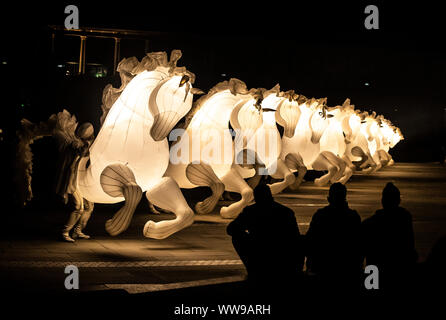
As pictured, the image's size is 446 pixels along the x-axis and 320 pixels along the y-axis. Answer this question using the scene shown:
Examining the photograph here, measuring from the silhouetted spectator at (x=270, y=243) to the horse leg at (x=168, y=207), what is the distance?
3911 millimetres

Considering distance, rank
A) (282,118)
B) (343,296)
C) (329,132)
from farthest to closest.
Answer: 1. (329,132)
2. (282,118)
3. (343,296)

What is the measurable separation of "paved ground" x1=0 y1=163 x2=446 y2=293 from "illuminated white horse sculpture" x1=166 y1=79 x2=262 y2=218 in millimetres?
657

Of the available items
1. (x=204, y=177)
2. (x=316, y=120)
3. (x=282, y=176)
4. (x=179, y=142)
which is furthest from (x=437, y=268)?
(x=316, y=120)

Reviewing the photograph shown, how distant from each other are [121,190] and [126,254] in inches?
34.6

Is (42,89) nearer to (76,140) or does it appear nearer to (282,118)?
(282,118)

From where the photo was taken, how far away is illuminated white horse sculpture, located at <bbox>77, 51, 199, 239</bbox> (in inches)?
398

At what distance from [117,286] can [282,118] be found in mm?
10726

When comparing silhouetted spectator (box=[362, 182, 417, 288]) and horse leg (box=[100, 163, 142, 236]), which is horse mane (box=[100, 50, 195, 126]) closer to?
horse leg (box=[100, 163, 142, 236])

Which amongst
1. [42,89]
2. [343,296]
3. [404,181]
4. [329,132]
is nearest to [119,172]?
[343,296]

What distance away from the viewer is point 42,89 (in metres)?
20.1

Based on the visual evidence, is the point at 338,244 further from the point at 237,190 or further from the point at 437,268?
the point at 237,190

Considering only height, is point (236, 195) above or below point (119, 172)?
below

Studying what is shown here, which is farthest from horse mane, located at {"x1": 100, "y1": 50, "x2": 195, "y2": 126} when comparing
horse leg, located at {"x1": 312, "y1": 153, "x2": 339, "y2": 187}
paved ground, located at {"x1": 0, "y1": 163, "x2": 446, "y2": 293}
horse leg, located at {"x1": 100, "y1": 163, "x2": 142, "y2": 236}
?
horse leg, located at {"x1": 312, "y1": 153, "x2": 339, "y2": 187}

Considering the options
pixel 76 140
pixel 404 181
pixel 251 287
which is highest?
pixel 76 140
